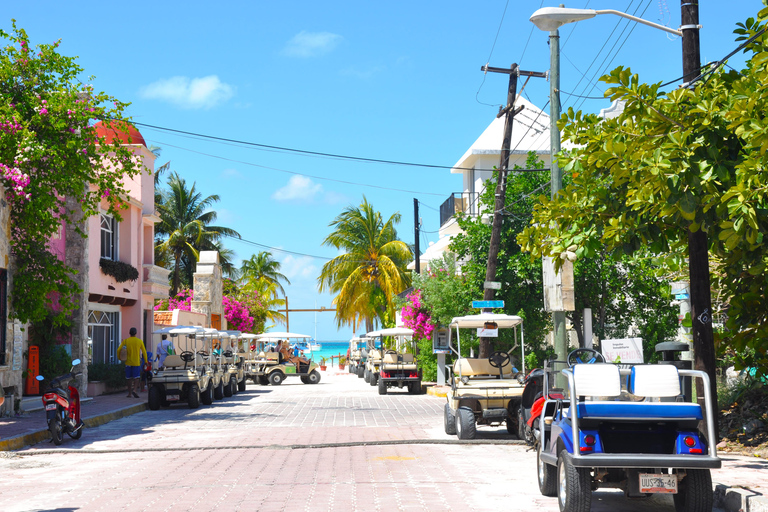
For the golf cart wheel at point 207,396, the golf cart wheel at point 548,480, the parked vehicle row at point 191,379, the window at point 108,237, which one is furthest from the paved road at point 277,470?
the window at point 108,237

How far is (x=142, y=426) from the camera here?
1688 cm

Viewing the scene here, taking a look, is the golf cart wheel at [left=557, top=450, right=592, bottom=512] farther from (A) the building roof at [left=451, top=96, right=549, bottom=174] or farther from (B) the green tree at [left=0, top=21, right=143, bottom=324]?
(A) the building roof at [left=451, top=96, right=549, bottom=174]

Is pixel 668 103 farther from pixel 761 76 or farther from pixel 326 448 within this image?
pixel 326 448

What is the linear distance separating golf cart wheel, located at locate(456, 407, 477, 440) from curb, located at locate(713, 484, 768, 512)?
553cm

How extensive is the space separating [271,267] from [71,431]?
178ft

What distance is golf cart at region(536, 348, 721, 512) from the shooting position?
6.92 metres

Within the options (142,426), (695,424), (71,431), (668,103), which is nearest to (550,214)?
(668,103)

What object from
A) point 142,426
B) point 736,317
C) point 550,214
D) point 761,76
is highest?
point 761,76

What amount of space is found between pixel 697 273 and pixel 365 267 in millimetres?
39459

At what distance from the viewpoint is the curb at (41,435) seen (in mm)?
13023

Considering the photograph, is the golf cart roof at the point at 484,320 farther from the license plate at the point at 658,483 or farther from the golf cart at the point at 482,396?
the license plate at the point at 658,483

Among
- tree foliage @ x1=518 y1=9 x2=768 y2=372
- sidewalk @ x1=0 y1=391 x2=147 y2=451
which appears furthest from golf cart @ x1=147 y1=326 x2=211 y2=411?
tree foliage @ x1=518 y1=9 x2=768 y2=372

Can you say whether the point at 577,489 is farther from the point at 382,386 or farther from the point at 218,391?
the point at 382,386

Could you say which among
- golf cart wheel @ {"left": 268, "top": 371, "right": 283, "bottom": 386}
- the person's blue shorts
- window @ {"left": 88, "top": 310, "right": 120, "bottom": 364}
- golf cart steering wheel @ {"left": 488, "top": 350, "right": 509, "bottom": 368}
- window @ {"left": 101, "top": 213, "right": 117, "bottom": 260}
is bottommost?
golf cart wheel @ {"left": 268, "top": 371, "right": 283, "bottom": 386}
